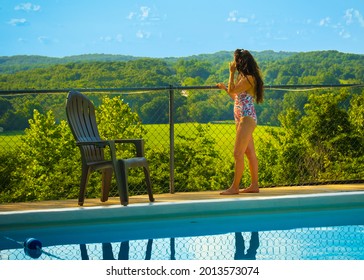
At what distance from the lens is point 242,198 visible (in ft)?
18.3

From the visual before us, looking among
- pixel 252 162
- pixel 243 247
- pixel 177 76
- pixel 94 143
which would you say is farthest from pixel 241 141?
pixel 177 76

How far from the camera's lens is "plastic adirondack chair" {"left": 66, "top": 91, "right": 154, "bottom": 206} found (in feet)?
17.2

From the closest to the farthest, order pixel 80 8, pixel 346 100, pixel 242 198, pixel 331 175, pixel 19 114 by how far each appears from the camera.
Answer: pixel 242 198
pixel 331 175
pixel 346 100
pixel 19 114
pixel 80 8

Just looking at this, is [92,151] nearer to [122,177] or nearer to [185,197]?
[122,177]

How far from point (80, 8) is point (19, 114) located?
93.2 feet

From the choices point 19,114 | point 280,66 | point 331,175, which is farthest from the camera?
point 280,66

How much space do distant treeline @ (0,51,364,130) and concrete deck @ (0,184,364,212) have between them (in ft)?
27.0

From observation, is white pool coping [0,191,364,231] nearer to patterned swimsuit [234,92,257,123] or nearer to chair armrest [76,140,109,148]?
→ chair armrest [76,140,109,148]

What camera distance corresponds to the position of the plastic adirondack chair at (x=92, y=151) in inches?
206

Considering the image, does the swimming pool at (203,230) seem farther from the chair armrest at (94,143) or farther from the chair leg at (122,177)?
the chair armrest at (94,143)

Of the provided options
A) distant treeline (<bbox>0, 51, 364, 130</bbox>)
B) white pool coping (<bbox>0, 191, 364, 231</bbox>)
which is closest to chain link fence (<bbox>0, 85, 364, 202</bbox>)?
distant treeline (<bbox>0, 51, 364, 130</bbox>)

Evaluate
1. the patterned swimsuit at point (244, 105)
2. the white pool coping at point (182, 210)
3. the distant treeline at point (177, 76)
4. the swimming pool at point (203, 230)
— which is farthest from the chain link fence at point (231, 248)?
the distant treeline at point (177, 76)
